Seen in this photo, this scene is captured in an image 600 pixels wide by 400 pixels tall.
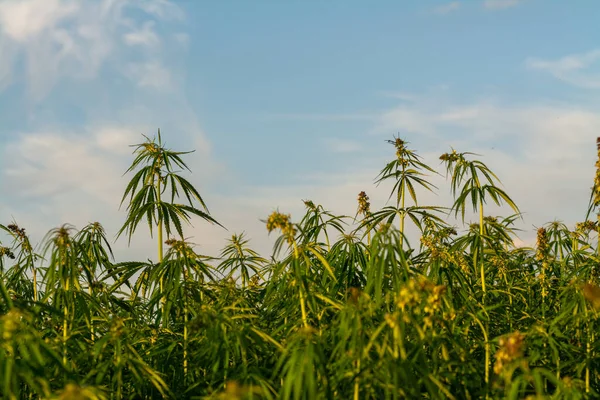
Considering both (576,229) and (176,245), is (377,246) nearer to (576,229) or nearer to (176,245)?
(176,245)

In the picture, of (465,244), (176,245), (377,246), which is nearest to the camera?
(377,246)

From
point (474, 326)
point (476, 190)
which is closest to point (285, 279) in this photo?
point (474, 326)

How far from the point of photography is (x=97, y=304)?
686 cm

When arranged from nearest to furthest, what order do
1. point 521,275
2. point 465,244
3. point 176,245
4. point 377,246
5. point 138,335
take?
point 377,246
point 176,245
point 138,335
point 465,244
point 521,275

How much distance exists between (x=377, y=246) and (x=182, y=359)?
277cm

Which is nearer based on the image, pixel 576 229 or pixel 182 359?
pixel 182 359

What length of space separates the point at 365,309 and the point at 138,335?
3388 mm

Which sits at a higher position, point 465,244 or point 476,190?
point 476,190

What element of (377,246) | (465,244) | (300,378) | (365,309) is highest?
(465,244)

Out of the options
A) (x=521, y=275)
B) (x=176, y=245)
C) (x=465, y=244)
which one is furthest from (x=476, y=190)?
(x=176, y=245)

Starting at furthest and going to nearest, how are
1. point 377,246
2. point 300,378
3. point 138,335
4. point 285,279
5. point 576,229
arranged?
point 576,229 < point 138,335 < point 285,279 < point 377,246 < point 300,378

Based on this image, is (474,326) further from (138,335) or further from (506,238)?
(138,335)

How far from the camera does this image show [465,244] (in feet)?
28.5

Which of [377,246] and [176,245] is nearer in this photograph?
[377,246]
